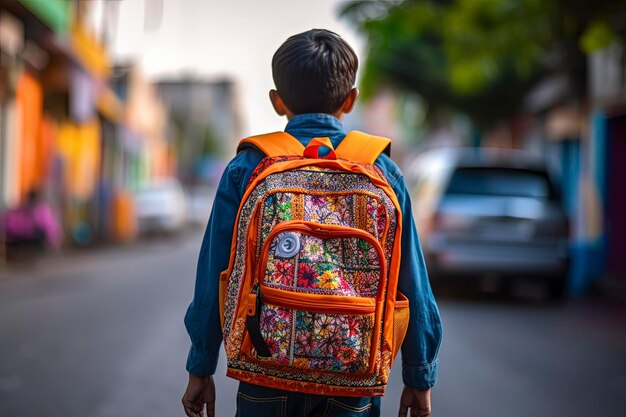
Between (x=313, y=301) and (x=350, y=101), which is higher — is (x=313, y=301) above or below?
below

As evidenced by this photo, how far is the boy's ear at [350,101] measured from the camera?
2281 millimetres

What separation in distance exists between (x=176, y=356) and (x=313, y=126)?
473 centimetres

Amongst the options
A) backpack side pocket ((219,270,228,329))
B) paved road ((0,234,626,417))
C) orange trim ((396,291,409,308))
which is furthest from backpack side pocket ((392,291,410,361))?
paved road ((0,234,626,417))

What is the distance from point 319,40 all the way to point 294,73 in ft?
0.34

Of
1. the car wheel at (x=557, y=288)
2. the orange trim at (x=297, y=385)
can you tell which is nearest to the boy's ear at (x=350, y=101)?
the orange trim at (x=297, y=385)

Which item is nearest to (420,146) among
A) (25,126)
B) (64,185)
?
(64,185)

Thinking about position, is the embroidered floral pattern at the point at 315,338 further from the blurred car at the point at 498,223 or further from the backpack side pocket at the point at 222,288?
the blurred car at the point at 498,223

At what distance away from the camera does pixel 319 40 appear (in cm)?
220

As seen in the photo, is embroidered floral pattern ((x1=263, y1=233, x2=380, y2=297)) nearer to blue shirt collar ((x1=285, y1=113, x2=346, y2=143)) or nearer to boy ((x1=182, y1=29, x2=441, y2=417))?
boy ((x1=182, y1=29, x2=441, y2=417))

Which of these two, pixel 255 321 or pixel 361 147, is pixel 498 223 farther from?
pixel 255 321

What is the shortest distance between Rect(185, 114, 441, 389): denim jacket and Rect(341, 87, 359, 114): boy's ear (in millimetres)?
85

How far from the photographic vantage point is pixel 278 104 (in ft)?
7.59

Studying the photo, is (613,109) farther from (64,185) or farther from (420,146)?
(420,146)

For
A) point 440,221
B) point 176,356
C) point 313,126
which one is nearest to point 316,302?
point 313,126
